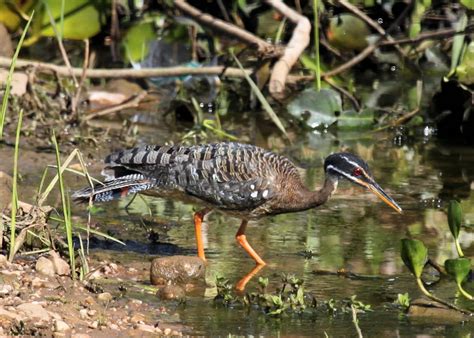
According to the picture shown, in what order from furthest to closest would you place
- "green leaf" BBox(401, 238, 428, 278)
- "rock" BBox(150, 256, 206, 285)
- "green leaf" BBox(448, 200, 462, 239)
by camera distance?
"rock" BBox(150, 256, 206, 285) → "green leaf" BBox(448, 200, 462, 239) → "green leaf" BBox(401, 238, 428, 278)

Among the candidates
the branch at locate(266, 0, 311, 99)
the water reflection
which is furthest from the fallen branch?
the water reflection

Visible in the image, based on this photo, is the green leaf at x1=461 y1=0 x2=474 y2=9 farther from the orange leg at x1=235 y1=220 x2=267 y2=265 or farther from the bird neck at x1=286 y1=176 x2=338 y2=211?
the orange leg at x1=235 y1=220 x2=267 y2=265

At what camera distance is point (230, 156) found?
27.0 feet

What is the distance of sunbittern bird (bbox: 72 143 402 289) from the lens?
8164 mm

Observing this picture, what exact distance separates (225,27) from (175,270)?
5.65m

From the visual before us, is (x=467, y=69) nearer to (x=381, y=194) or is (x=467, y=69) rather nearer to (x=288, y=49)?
(x=288, y=49)

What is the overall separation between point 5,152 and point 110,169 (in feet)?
6.85

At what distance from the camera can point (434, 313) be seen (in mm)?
6633

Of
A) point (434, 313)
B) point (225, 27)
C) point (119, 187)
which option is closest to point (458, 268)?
point (434, 313)

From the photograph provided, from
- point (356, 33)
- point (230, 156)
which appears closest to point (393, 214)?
point (230, 156)

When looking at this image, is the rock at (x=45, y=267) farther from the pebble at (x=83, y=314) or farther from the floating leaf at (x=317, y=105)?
the floating leaf at (x=317, y=105)

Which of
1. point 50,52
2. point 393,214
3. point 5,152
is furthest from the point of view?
point 50,52

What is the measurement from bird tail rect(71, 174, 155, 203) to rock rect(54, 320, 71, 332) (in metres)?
2.21

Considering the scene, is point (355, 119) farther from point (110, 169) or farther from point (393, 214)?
point (110, 169)
